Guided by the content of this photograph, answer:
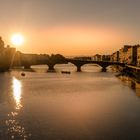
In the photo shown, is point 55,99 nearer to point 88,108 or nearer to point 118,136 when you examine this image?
point 88,108

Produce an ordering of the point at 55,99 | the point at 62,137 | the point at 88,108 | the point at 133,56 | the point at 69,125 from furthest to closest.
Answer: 1. the point at 133,56
2. the point at 55,99
3. the point at 88,108
4. the point at 69,125
5. the point at 62,137

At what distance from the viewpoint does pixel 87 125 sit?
115ft

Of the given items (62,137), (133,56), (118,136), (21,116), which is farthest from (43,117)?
(133,56)

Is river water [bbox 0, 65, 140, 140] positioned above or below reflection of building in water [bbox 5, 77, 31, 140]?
below

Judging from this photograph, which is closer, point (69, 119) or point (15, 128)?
point (15, 128)

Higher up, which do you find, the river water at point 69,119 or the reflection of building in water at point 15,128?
the reflection of building in water at point 15,128

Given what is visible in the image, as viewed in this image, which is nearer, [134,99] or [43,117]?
[43,117]

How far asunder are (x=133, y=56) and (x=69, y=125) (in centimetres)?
14683

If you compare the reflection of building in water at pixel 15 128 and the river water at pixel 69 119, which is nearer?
the reflection of building in water at pixel 15 128

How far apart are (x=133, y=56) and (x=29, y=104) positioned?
5334 inches

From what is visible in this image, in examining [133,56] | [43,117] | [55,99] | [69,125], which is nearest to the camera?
[69,125]

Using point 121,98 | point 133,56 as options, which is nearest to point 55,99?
point 121,98

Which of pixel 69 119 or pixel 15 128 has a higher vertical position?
pixel 15 128

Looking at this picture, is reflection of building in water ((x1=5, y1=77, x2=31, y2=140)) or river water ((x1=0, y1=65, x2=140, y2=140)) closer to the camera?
reflection of building in water ((x1=5, y1=77, x2=31, y2=140))
